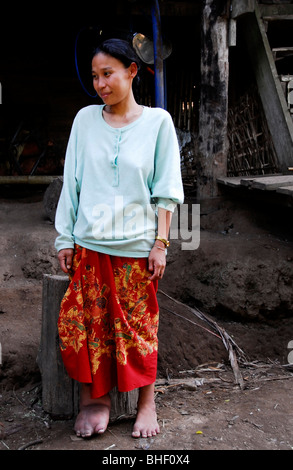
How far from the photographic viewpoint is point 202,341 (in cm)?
362

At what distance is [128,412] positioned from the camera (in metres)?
2.54

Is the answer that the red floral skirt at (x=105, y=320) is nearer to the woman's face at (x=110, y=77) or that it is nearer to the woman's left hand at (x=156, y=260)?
the woman's left hand at (x=156, y=260)

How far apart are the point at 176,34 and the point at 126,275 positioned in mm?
5231

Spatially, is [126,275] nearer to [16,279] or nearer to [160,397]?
[160,397]

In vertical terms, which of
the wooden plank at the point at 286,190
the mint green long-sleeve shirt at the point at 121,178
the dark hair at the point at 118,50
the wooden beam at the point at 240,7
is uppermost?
the wooden beam at the point at 240,7

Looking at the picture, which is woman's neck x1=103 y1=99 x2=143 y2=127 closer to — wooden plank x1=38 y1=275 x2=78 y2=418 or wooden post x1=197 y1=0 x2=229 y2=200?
wooden plank x1=38 y1=275 x2=78 y2=418

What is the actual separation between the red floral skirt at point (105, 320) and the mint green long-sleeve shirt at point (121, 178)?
9 centimetres

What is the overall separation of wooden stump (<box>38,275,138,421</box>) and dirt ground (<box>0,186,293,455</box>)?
0.07 meters

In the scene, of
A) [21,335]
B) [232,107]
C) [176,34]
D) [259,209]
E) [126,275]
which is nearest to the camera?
[126,275]

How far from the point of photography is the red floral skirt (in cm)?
225

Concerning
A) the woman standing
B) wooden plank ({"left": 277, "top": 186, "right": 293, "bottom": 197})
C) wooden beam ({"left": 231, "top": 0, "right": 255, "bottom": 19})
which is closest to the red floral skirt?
the woman standing

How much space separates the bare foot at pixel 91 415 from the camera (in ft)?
7.52

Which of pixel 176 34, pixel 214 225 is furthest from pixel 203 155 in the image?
pixel 176 34

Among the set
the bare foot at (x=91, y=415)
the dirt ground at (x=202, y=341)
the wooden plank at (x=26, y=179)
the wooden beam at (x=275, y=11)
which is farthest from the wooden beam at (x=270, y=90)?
the bare foot at (x=91, y=415)
